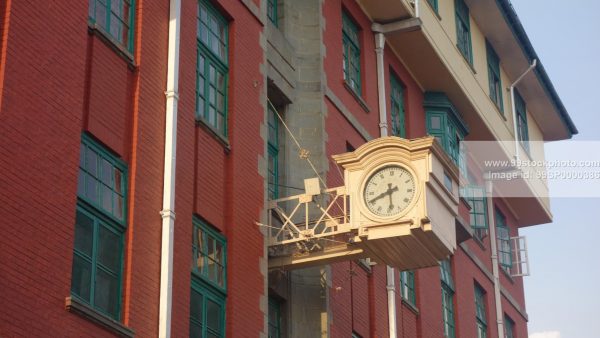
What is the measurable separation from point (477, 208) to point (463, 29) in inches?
217

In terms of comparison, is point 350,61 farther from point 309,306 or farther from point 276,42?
point 309,306

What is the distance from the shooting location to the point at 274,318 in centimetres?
2362

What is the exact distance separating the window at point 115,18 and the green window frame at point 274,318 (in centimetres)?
649

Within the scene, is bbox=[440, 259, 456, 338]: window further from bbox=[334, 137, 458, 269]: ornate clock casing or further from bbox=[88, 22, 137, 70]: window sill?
bbox=[88, 22, 137, 70]: window sill

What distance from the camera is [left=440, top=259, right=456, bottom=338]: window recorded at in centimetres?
3303

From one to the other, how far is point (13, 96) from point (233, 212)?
6182mm


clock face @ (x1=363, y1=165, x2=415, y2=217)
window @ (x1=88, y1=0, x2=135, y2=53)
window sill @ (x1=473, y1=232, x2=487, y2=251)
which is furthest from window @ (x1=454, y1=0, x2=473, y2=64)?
window @ (x1=88, y1=0, x2=135, y2=53)

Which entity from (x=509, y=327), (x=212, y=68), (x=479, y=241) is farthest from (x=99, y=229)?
(x=509, y=327)

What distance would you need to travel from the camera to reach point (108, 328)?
1670 cm

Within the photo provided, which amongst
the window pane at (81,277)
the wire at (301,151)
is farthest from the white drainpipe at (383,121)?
the window pane at (81,277)

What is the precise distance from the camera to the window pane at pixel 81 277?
652 inches

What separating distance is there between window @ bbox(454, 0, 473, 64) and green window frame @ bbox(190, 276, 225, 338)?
57.2 feet

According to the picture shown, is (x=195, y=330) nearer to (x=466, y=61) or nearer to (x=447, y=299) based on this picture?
(x=447, y=299)

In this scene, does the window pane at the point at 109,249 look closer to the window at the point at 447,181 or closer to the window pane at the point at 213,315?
the window pane at the point at 213,315
